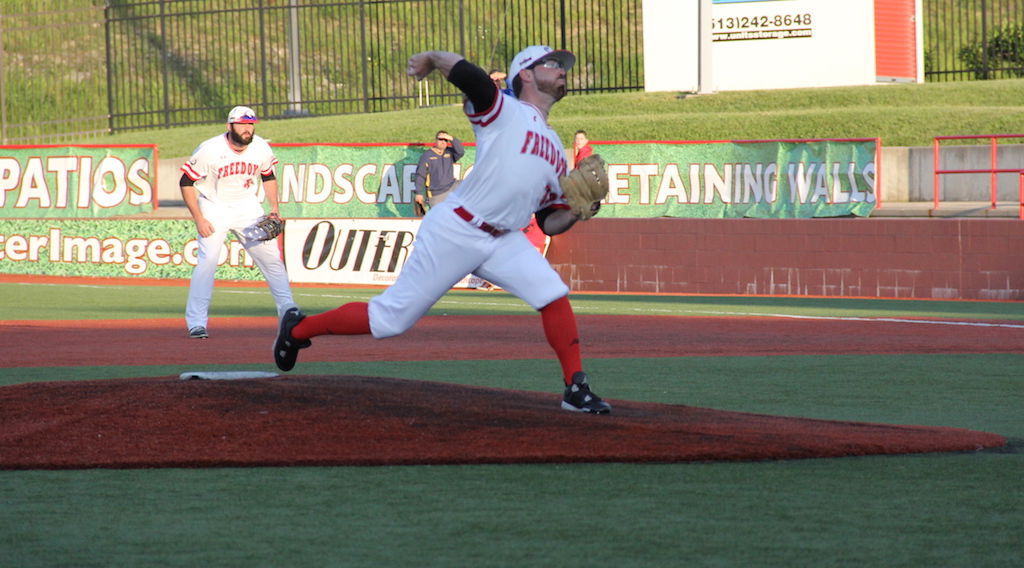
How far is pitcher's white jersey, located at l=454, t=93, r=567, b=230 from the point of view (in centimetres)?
704

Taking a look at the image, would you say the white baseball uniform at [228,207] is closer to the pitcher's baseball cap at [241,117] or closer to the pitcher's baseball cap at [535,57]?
the pitcher's baseball cap at [241,117]

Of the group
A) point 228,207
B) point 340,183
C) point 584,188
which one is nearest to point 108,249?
point 340,183

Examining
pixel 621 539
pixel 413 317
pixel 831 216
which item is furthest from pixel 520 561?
pixel 831 216

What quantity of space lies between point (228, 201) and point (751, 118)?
15026 millimetres

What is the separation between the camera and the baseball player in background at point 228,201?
12906 millimetres

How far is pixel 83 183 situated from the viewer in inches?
961

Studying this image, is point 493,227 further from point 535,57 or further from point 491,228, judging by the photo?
point 535,57

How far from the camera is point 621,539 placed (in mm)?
4789

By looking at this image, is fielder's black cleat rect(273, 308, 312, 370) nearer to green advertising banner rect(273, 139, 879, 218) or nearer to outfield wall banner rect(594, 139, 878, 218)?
outfield wall banner rect(594, 139, 878, 218)

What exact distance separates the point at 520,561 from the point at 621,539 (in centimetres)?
46

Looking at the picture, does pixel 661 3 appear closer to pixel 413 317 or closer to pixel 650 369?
pixel 650 369

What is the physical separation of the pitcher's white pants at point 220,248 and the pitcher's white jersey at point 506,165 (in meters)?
6.02

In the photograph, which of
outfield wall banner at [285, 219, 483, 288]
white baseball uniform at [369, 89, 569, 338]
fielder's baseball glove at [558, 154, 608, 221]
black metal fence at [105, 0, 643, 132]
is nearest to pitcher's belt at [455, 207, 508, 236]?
white baseball uniform at [369, 89, 569, 338]

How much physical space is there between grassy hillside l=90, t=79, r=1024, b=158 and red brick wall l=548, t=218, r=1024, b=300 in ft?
18.0
